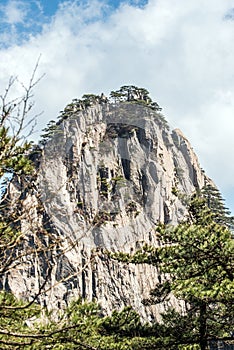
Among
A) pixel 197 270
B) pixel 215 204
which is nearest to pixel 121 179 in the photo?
pixel 215 204

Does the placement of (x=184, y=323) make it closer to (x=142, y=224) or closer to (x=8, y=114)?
(x=8, y=114)

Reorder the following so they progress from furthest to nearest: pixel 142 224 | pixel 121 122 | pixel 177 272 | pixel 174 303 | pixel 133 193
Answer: pixel 121 122, pixel 133 193, pixel 142 224, pixel 174 303, pixel 177 272

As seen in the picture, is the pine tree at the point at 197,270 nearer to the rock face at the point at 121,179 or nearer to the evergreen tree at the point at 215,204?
the evergreen tree at the point at 215,204

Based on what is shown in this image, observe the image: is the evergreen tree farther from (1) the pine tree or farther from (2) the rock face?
(1) the pine tree

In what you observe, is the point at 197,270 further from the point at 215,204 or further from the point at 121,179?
the point at 121,179

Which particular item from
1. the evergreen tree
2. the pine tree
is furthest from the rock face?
the pine tree

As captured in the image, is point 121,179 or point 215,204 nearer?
point 215,204

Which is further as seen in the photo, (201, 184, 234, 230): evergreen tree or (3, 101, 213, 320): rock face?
(3, 101, 213, 320): rock face

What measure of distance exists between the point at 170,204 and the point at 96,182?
33.1ft

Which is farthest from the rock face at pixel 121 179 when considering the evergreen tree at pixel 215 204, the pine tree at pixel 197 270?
the pine tree at pixel 197 270

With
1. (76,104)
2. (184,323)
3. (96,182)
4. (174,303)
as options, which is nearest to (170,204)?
(96,182)

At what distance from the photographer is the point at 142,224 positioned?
4400cm

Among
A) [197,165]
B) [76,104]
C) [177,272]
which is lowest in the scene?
[177,272]

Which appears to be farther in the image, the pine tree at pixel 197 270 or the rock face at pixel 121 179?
the rock face at pixel 121 179
